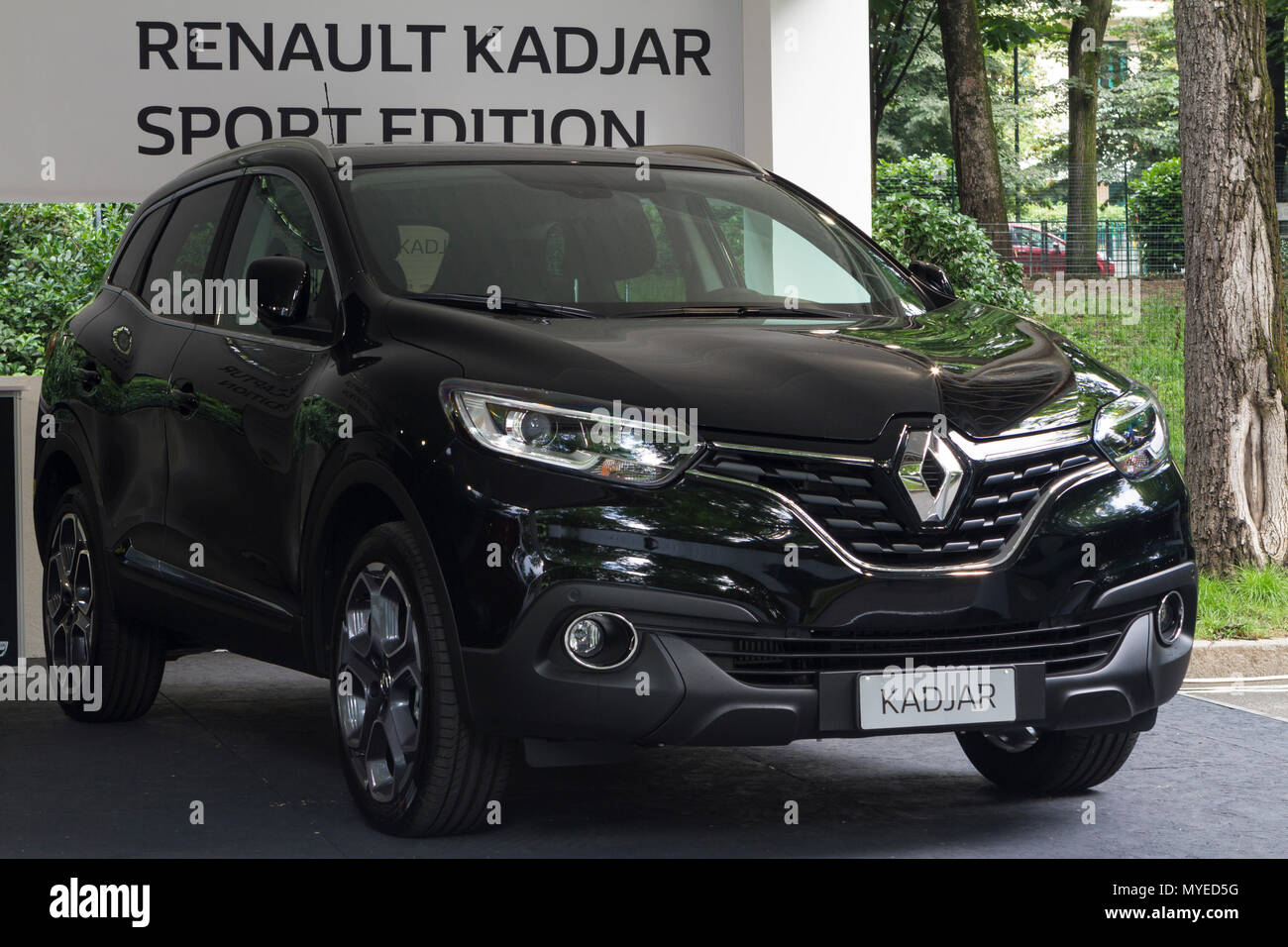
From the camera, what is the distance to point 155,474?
21.0ft

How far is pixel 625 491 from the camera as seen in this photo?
4.55m

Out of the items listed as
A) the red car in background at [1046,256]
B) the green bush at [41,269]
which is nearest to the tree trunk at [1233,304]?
the green bush at [41,269]

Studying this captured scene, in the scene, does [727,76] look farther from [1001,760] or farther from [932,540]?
[932,540]

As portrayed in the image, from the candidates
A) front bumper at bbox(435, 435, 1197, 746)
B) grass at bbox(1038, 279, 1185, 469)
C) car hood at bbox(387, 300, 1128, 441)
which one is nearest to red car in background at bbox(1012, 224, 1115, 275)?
grass at bbox(1038, 279, 1185, 469)

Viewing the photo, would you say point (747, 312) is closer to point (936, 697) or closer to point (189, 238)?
point (936, 697)

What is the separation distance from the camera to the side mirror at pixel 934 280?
624 centimetres

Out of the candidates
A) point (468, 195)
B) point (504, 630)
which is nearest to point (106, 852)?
point (504, 630)

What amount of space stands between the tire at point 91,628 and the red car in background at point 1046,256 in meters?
16.0

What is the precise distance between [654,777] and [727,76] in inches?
196

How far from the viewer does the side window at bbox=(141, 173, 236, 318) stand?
21.5ft

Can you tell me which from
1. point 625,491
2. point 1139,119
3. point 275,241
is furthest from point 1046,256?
point 1139,119

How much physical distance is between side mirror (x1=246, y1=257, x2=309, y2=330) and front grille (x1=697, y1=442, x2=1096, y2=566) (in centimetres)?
153

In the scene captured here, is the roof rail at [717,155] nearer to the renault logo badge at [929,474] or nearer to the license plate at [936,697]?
the renault logo badge at [929,474]

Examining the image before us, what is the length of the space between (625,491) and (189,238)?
2830mm
